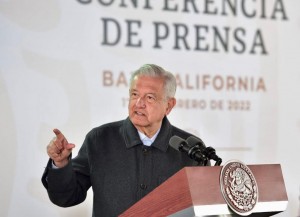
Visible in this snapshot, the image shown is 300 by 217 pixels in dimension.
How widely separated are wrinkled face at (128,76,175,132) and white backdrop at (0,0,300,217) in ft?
3.10

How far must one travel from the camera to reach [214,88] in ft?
12.0

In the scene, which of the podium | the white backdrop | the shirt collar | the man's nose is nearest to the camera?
the podium

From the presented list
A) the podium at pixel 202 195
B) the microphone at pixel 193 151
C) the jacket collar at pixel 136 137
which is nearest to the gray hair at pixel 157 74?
the jacket collar at pixel 136 137

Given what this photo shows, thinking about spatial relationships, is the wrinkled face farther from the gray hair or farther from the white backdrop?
the white backdrop

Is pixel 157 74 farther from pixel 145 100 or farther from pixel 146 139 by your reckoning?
pixel 146 139

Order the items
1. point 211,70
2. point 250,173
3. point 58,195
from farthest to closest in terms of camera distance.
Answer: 1. point 211,70
2. point 58,195
3. point 250,173

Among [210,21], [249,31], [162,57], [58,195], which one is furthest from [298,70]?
[58,195]

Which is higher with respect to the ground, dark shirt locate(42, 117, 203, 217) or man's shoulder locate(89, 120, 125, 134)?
man's shoulder locate(89, 120, 125, 134)

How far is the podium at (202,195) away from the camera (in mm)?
1622

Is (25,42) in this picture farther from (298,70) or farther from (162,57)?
(298,70)

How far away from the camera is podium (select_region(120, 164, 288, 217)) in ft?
5.32

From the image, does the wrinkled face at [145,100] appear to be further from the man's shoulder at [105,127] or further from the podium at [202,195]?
the podium at [202,195]

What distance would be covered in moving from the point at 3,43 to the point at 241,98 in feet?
4.78

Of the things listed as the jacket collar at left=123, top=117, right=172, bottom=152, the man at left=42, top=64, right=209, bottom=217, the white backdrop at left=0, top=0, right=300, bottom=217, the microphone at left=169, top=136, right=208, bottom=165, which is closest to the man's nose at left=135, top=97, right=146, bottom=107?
the man at left=42, top=64, right=209, bottom=217
